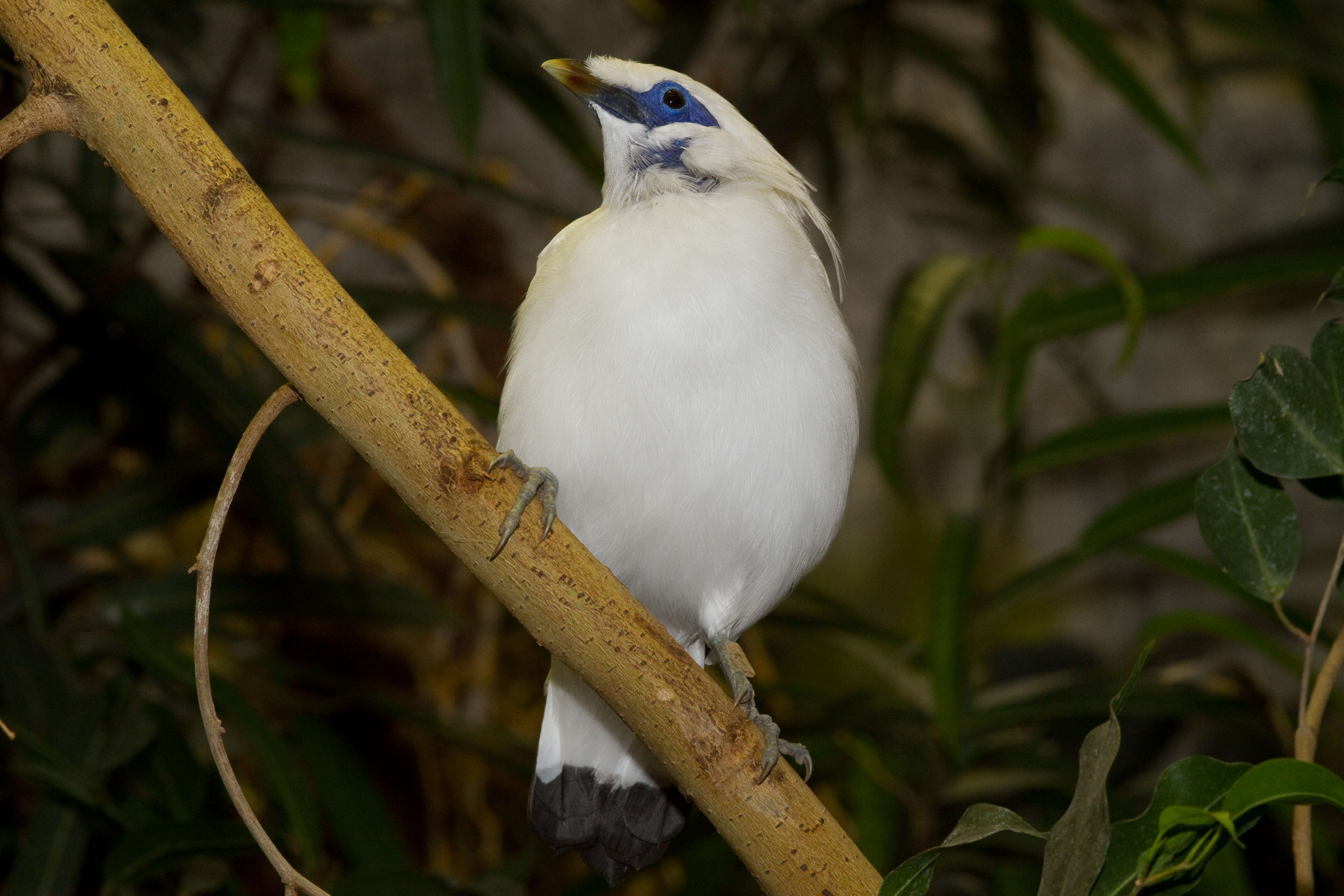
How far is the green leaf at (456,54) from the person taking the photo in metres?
1.60

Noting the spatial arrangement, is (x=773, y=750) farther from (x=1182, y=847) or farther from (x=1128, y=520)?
(x=1128, y=520)

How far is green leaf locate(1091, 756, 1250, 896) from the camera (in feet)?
2.66

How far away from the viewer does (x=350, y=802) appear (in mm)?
1882

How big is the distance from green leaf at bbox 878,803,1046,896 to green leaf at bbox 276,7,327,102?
1.65m

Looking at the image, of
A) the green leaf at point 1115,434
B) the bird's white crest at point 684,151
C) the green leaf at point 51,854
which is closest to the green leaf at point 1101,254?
the green leaf at point 1115,434

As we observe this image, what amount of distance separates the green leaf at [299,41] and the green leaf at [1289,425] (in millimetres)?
1596

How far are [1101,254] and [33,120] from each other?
4.54 ft

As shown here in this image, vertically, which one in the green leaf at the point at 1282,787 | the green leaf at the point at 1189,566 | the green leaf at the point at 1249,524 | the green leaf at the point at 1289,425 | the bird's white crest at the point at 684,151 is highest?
the bird's white crest at the point at 684,151

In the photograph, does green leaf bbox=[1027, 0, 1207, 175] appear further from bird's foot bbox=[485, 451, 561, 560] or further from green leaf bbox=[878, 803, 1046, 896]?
green leaf bbox=[878, 803, 1046, 896]

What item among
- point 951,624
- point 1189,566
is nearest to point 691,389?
point 951,624

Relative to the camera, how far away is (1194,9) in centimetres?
254

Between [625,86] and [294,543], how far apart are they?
988mm

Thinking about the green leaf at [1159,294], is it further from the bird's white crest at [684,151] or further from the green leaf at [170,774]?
the green leaf at [170,774]

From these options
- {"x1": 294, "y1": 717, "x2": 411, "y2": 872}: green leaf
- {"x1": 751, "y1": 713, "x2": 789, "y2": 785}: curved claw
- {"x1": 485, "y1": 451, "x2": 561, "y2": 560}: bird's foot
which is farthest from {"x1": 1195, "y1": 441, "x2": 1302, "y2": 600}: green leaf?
{"x1": 294, "y1": 717, "x2": 411, "y2": 872}: green leaf
